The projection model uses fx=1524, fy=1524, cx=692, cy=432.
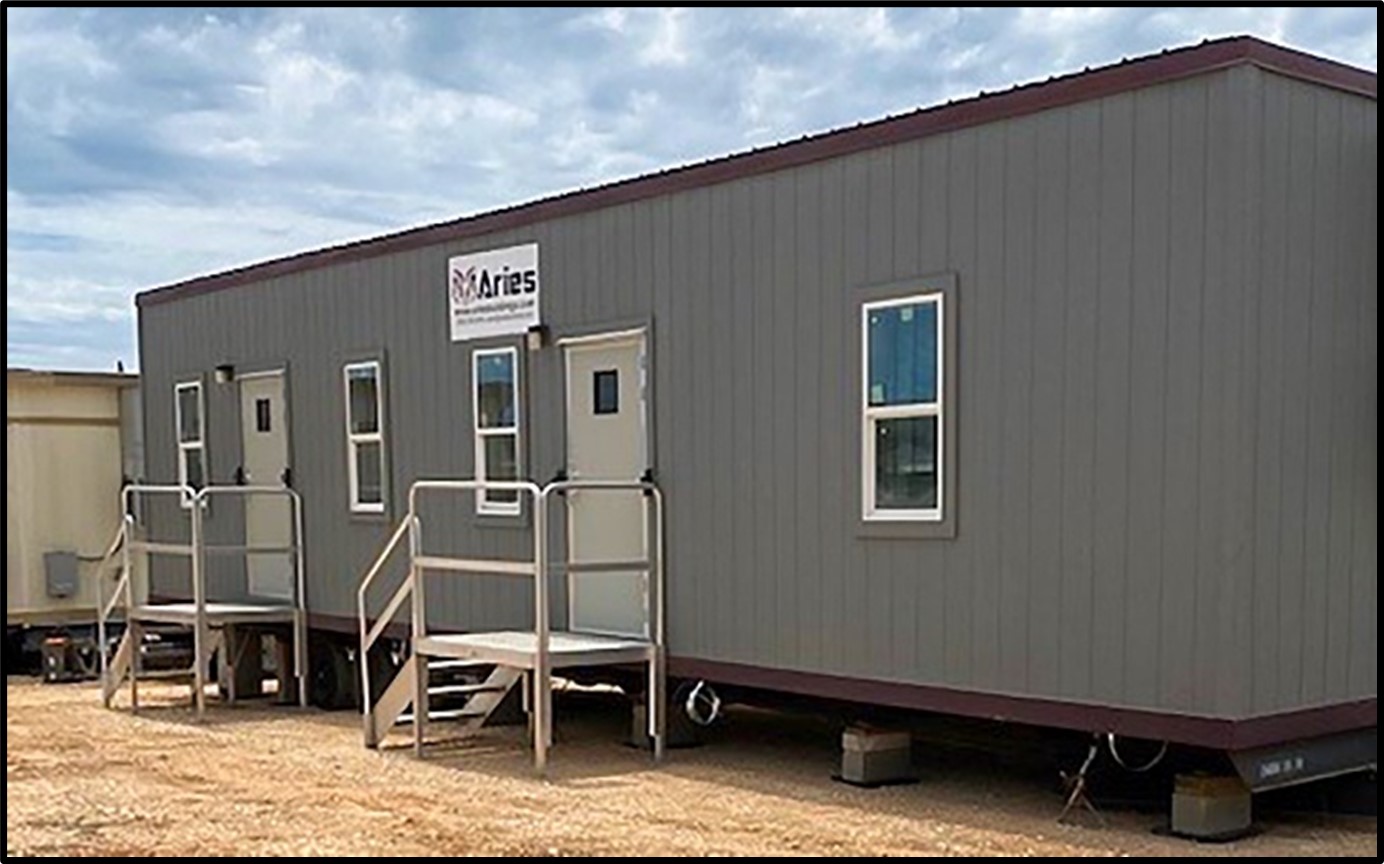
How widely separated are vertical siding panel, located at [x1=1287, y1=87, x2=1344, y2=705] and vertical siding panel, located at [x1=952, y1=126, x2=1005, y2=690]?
4.35 feet

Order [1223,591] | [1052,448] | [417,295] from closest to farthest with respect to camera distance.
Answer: [1223,591], [1052,448], [417,295]

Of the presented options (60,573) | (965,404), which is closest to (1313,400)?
(965,404)

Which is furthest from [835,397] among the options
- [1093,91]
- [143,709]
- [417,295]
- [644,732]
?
[143,709]

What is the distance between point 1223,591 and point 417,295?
6.26m

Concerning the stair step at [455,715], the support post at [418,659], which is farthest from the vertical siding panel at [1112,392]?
the stair step at [455,715]

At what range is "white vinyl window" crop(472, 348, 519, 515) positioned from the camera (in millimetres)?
9906

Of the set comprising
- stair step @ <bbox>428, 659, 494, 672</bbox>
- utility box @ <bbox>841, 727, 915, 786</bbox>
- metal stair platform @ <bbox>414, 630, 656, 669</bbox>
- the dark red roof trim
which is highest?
the dark red roof trim

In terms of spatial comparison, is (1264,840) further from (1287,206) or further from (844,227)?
(844,227)

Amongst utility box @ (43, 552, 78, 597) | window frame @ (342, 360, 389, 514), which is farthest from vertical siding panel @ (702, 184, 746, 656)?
utility box @ (43, 552, 78, 597)

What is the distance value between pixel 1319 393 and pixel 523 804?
4.20m

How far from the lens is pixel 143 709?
11859 mm

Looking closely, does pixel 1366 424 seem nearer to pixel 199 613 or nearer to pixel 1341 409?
pixel 1341 409

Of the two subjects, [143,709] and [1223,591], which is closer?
[1223,591]

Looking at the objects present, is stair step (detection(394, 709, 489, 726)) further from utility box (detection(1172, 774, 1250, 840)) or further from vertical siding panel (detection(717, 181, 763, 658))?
utility box (detection(1172, 774, 1250, 840))
